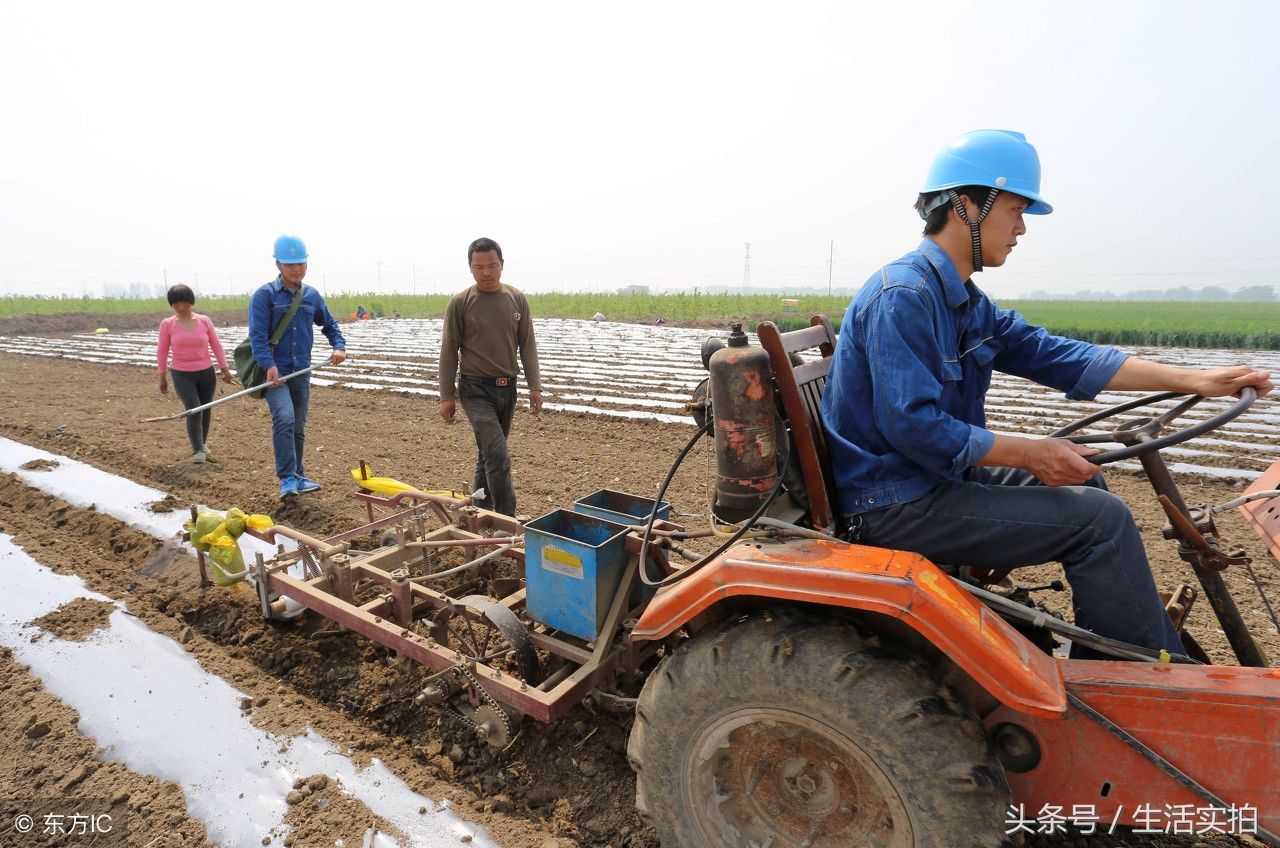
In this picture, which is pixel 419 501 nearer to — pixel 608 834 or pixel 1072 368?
pixel 608 834

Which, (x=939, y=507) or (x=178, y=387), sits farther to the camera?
(x=178, y=387)

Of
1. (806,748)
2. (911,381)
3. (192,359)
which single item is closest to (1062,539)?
(911,381)

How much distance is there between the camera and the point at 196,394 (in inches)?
277

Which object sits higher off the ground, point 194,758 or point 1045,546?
point 1045,546

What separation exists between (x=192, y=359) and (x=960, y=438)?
7.38m

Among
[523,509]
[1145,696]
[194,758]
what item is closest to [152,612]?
[194,758]

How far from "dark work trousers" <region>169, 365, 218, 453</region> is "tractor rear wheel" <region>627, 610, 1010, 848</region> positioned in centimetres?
652

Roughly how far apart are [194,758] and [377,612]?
87 cm

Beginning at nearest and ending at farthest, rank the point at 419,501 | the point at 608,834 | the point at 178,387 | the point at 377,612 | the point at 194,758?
the point at 608,834 → the point at 194,758 → the point at 377,612 → the point at 419,501 → the point at 178,387

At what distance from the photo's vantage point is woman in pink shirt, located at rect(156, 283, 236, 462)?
22.3 feet

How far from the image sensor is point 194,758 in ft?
8.87

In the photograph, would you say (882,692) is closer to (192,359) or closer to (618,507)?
(618,507)

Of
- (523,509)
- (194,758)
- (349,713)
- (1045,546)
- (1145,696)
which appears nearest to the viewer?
(1145,696)

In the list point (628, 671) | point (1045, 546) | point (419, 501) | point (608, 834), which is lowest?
point (608, 834)
